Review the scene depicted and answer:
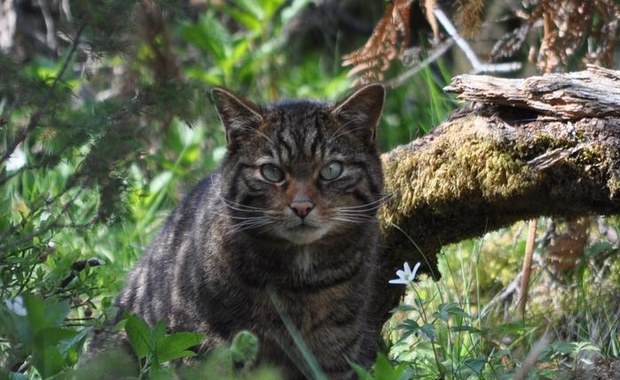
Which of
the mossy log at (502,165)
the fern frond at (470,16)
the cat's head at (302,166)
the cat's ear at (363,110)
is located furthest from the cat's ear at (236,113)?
the fern frond at (470,16)

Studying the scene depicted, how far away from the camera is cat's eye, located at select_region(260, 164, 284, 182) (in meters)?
3.75

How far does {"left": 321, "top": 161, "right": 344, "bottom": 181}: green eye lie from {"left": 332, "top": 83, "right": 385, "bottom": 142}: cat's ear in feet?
0.56

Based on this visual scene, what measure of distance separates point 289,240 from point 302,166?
0.86ft

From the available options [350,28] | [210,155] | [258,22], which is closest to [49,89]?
[210,155]

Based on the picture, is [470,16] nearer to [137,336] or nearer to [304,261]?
[304,261]

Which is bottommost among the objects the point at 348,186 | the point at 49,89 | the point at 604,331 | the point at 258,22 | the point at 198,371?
the point at 604,331

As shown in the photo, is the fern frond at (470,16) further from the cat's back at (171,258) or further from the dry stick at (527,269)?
the cat's back at (171,258)

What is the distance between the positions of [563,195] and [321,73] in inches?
162

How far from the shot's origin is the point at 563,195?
11.8 feet

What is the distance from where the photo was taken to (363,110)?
3.88 metres

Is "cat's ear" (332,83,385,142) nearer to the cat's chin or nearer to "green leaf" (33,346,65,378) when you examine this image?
the cat's chin

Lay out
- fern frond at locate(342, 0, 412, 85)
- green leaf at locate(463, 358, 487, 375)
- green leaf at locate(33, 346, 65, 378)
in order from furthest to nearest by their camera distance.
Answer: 1. fern frond at locate(342, 0, 412, 85)
2. green leaf at locate(463, 358, 487, 375)
3. green leaf at locate(33, 346, 65, 378)

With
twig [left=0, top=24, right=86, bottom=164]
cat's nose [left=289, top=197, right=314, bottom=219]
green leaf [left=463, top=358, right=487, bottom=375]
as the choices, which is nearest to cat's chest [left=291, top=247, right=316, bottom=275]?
cat's nose [left=289, top=197, right=314, bottom=219]

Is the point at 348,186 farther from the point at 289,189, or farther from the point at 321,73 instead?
the point at 321,73
